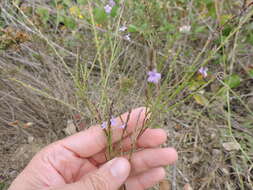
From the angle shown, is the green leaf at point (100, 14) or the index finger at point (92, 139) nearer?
the index finger at point (92, 139)

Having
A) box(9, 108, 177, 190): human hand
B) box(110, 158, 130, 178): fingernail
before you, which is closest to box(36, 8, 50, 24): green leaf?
box(9, 108, 177, 190): human hand

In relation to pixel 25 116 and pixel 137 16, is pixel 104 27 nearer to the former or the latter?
pixel 137 16

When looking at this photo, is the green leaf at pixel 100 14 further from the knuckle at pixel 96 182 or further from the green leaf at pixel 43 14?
the knuckle at pixel 96 182

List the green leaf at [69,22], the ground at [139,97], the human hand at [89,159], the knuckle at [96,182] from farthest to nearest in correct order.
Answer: the green leaf at [69,22]
the ground at [139,97]
the human hand at [89,159]
the knuckle at [96,182]

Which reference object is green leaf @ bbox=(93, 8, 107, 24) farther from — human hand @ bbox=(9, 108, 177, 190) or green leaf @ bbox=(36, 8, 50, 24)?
human hand @ bbox=(9, 108, 177, 190)

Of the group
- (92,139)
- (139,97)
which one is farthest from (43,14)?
(92,139)

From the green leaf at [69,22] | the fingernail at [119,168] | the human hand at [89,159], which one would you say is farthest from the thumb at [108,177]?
the green leaf at [69,22]
